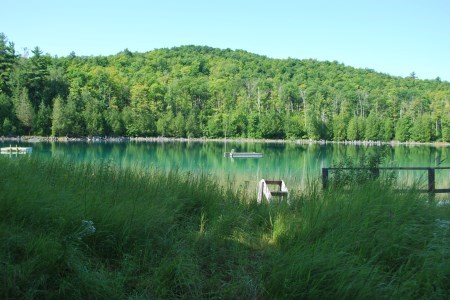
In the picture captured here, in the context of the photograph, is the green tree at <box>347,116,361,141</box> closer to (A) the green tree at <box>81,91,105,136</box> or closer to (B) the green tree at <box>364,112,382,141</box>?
(B) the green tree at <box>364,112,382,141</box>

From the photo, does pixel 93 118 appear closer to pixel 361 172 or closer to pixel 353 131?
pixel 353 131

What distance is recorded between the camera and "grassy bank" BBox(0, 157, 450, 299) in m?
2.97

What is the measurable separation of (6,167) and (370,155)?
591cm

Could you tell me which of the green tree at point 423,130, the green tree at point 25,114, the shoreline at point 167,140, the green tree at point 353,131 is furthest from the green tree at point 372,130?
the green tree at point 25,114

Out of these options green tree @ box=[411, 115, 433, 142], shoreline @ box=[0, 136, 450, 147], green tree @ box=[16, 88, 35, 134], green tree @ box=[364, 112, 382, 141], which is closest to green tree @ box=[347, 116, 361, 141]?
shoreline @ box=[0, 136, 450, 147]

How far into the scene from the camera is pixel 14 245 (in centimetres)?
301

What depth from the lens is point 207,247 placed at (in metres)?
3.83

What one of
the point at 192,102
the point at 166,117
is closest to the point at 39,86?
the point at 166,117

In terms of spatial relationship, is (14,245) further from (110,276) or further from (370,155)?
(370,155)

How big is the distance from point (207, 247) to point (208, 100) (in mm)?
116984

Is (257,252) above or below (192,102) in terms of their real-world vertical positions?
below

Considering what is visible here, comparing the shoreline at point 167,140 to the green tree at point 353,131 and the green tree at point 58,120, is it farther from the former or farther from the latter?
the green tree at point 58,120

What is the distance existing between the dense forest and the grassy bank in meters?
72.3

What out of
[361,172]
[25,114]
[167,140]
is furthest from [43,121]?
[361,172]
